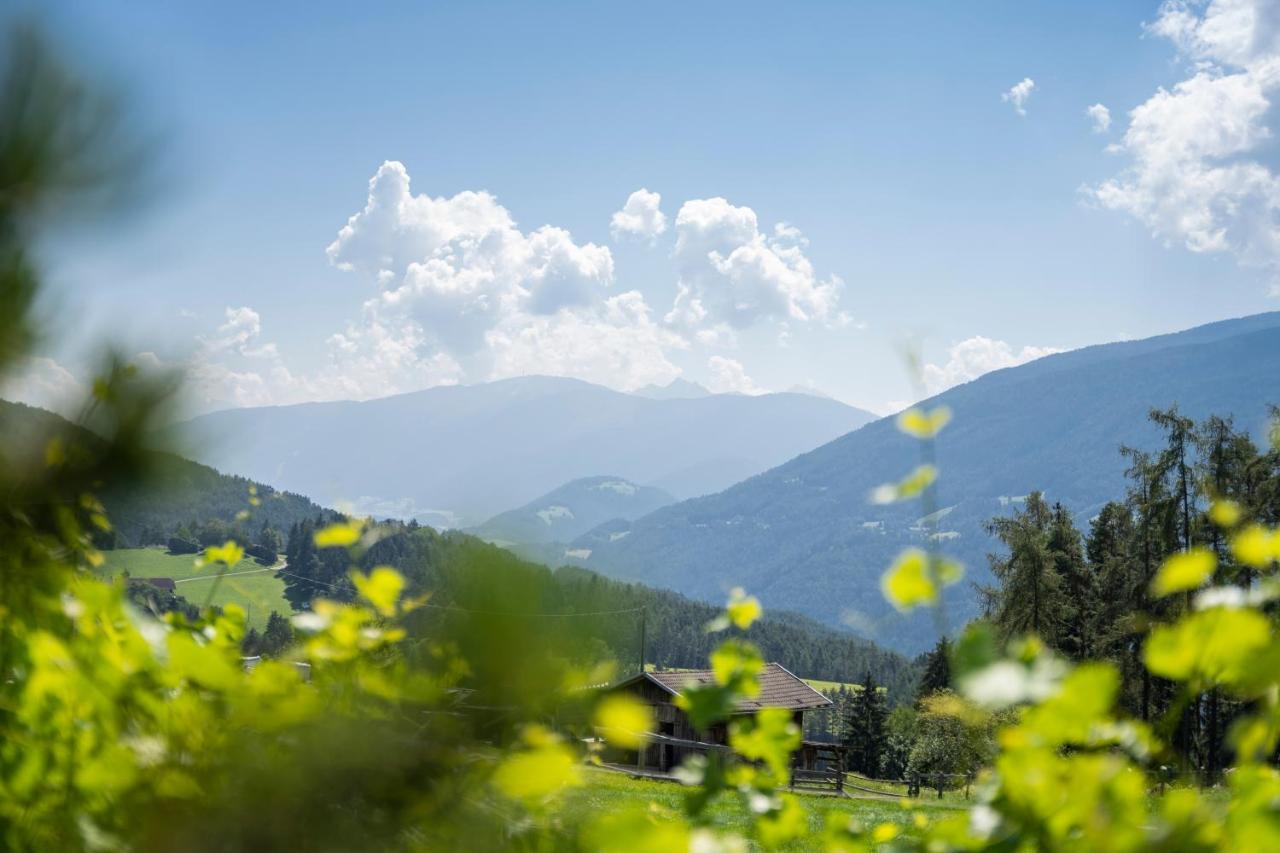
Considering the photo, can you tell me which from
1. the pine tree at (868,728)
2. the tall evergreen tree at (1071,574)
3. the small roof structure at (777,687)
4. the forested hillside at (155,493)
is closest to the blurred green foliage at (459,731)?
the forested hillside at (155,493)

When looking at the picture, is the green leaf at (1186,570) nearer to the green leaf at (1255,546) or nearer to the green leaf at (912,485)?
the green leaf at (1255,546)

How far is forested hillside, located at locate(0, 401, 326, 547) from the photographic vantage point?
2648 millimetres

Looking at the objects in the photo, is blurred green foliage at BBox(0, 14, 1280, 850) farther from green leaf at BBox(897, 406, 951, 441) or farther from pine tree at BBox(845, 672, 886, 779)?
pine tree at BBox(845, 672, 886, 779)

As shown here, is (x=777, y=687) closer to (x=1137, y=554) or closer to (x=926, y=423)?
(x=1137, y=554)

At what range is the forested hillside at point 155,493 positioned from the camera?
104 inches

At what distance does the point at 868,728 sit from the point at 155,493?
9316 cm

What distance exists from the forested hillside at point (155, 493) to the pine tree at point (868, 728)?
9066cm

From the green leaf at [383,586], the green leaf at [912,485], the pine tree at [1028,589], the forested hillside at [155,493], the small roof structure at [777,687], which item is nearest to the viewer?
the green leaf at [912,485]

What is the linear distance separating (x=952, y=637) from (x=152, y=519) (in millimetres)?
2781

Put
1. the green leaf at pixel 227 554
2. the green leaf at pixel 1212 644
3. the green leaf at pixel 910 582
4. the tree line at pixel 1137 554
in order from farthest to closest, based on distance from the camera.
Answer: the tree line at pixel 1137 554 → the green leaf at pixel 227 554 → the green leaf at pixel 910 582 → the green leaf at pixel 1212 644

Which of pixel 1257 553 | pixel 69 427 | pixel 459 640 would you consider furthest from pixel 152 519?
pixel 1257 553

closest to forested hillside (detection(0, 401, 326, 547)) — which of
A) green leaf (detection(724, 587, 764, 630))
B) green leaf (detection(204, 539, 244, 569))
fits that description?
green leaf (detection(204, 539, 244, 569))

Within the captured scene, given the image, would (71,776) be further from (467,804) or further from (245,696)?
(467,804)

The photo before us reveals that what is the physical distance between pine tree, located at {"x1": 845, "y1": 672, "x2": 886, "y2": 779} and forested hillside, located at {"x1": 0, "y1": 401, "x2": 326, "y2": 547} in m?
90.7
